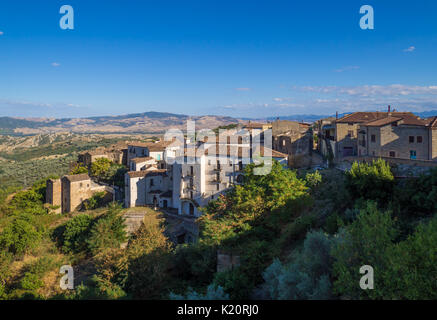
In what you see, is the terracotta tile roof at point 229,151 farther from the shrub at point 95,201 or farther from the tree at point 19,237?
the tree at point 19,237

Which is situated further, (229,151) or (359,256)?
(229,151)

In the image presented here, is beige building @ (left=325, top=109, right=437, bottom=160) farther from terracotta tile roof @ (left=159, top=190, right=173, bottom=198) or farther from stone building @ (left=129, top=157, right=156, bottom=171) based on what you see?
stone building @ (left=129, top=157, right=156, bottom=171)

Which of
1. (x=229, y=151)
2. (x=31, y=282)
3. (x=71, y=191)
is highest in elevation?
(x=229, y=151)

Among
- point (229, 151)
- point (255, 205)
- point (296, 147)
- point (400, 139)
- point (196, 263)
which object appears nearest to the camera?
point (196, 263)

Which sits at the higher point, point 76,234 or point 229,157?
point 229,157

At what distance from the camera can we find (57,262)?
73.6 feet

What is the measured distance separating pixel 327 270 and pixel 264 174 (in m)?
13.2

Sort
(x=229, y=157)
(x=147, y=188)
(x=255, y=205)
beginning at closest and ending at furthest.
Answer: (x=255, y=205)
(x=229, y=157)
(x=147, y=188)

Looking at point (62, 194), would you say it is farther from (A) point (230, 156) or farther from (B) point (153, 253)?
(B) point (153, 253)

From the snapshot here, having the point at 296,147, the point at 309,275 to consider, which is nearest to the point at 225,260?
the point at 309,275

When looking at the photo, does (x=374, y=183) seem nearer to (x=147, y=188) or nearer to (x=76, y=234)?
(x=147, y=188)

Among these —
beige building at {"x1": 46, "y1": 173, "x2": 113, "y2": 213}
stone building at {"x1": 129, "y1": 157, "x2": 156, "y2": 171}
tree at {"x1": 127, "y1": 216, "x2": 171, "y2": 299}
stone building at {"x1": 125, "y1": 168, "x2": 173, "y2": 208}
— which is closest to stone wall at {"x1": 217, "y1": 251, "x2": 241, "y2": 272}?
tree at {"x1": 127, "y1": 216, "x2": 171, "y2": 299}
